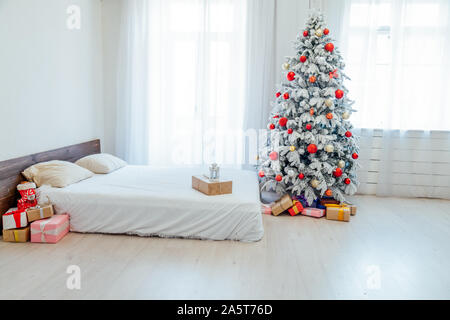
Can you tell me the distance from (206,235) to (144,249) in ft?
1.75

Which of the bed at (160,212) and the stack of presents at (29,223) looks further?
the bed at (160,212)

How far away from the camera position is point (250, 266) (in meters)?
2.50

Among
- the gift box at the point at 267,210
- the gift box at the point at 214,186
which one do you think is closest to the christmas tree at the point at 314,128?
the gift box at the point at 267,210

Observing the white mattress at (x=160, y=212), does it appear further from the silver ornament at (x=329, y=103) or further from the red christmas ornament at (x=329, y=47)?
the red christmas ornament at (x=329, y=47)

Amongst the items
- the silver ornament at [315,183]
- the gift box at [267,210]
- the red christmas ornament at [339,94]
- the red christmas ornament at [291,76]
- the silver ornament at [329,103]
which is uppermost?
the red christmas ornament at [291,76]

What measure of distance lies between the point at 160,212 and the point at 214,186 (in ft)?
1.71

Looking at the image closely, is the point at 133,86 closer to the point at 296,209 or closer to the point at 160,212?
the point at 160,212

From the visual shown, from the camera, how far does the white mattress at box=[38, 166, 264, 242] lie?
9.67 ft

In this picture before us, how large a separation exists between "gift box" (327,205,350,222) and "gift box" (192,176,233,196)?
1.17m

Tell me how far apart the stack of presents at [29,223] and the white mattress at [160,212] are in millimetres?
136

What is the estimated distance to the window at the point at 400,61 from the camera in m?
4.28

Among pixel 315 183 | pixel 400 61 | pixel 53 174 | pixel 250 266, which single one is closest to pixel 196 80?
pixel 315 183

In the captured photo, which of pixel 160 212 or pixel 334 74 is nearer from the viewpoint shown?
pixel 160 212
